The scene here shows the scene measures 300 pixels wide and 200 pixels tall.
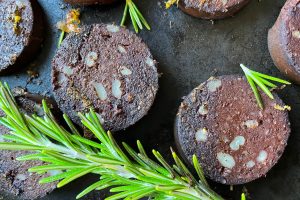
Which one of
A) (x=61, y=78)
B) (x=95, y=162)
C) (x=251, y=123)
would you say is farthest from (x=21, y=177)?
(x=251, y=123)

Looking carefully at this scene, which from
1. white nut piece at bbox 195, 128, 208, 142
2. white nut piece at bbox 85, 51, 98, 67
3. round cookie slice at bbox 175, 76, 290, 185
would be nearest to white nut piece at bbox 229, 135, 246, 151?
round cookie slice at bbox 175, 76, 290, 185

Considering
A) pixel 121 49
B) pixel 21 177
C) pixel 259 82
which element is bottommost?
pixel 21 177

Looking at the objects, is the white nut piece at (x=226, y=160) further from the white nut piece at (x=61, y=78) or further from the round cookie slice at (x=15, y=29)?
the round cookie slice at (x=15, y=29)

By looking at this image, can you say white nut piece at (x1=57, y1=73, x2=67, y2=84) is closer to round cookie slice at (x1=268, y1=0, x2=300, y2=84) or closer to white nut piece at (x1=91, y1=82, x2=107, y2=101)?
white nut piece at (x1=91, y1=82, x2=107, y2=101)

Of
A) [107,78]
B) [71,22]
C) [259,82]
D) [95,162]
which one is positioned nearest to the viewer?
[95,162]

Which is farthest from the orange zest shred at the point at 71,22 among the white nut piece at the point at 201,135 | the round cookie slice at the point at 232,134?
the white nut piece at the point at 201,135

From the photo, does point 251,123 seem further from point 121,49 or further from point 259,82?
point 121,49
